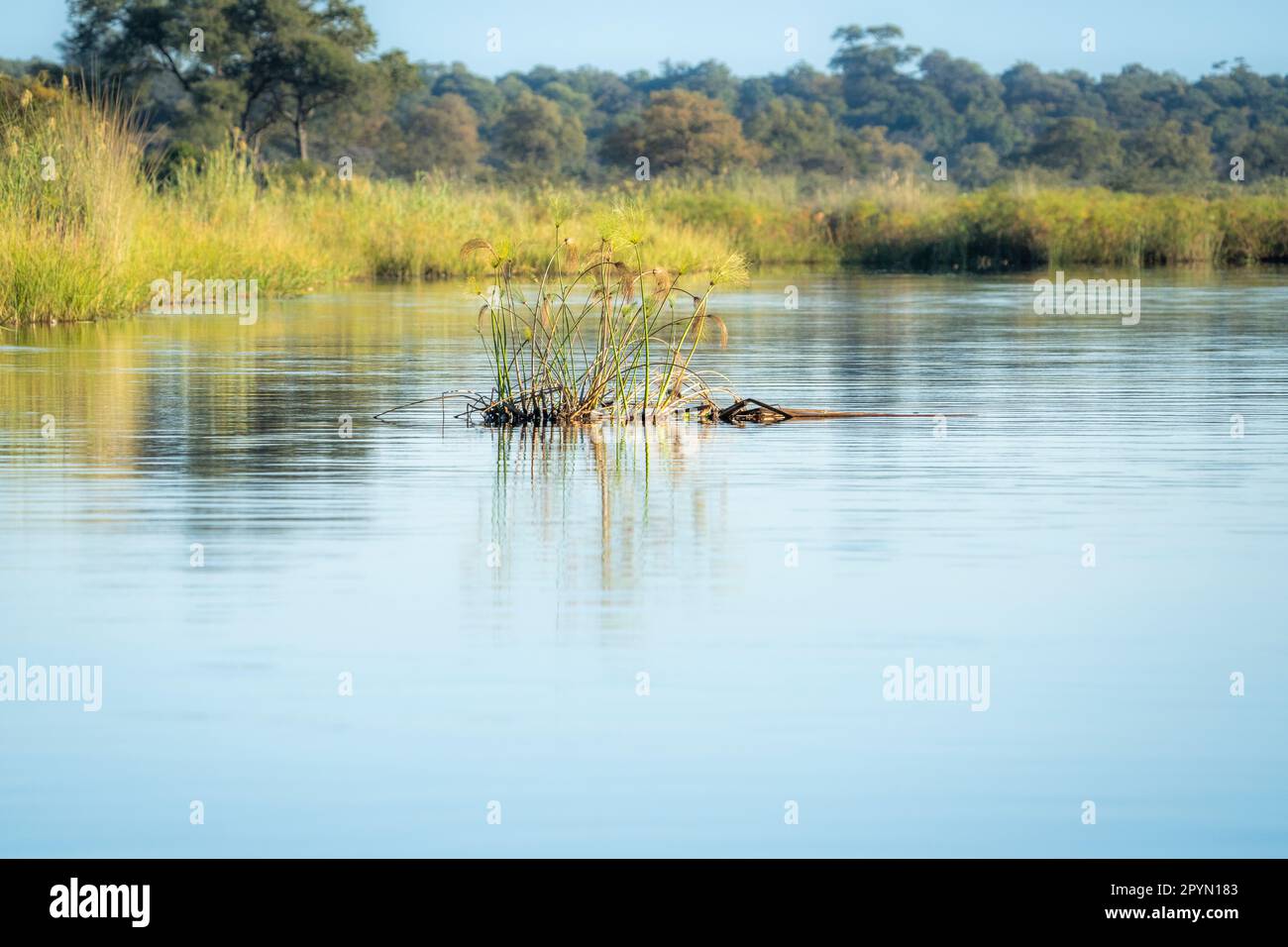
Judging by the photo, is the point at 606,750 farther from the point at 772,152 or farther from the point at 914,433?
the point at 772,152

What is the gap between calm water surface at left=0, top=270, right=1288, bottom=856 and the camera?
509 cm

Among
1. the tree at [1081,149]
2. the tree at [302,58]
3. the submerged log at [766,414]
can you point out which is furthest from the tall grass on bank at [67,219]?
the tree at [1081,149]

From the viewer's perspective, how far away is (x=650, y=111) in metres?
87.0

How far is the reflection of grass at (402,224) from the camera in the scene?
2333cm

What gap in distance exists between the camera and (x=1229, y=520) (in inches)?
363

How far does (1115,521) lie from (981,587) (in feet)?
5.81

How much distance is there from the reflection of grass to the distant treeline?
255 centimetres

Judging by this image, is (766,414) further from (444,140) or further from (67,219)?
(444,140)

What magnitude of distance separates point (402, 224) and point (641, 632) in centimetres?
3265

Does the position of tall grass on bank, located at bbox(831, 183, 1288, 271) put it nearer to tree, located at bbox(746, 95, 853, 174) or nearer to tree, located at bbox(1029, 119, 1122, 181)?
tree, located at bbox(1029, 119, 1122, 181)

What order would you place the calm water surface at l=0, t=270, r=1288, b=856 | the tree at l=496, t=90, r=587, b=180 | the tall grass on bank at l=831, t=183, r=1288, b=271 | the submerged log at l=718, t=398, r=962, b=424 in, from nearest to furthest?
the calm water surface at l=0, t=270, r=1288, b=856, the submerged log at l=718, t=398, r=962, b=424, the tall grass on bank at l=831, t=183, r=1288, b=271, the tree at l=496, t=90, r=587, b=180

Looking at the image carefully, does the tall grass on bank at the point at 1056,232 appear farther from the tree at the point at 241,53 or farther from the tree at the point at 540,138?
the tree at the point at 540,138

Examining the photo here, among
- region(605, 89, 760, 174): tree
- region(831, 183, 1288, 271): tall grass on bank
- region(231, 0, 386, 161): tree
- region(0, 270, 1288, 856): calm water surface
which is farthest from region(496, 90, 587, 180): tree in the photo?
region(0, 270, 1288, 856): calm water surface

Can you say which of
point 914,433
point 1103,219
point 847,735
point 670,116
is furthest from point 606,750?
point 670,116
